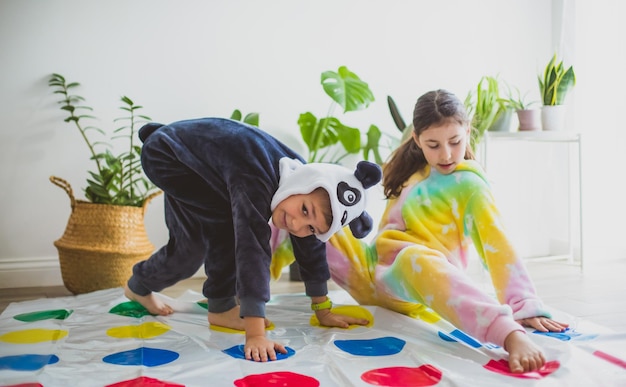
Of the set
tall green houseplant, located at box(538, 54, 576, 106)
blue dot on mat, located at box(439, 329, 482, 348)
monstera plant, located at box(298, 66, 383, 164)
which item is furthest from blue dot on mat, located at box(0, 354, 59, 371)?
tall green houseplant, located at box(538, 54, 576, 106)

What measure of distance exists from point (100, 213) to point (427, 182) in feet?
3.98

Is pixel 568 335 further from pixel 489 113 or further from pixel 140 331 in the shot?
pixel 489 113

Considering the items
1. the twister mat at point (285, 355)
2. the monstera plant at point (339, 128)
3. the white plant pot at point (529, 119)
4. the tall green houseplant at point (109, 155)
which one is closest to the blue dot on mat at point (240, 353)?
the twister mat at point (285, 355)

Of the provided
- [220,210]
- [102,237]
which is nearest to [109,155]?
[102,237]

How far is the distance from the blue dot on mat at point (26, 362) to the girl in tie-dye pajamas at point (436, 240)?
0.81m

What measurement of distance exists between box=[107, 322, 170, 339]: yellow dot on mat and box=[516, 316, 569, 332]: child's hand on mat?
921 mm

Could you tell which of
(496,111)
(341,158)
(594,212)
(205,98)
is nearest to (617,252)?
(594,212)

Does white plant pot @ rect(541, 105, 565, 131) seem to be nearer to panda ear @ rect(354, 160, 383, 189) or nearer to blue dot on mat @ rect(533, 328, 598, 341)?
blue dot on mat @ rect(533, 328, 598, 341)

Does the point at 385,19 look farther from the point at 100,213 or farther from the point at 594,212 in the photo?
the point at 100,213

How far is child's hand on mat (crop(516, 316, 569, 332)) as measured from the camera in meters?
1.51

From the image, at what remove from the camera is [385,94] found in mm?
2982

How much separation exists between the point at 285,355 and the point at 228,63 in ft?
5.60

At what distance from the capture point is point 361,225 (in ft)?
4.75

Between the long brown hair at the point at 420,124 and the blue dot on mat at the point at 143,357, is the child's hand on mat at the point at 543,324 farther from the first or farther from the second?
the blue dot on mat at the point at 143,357
